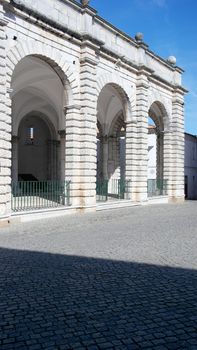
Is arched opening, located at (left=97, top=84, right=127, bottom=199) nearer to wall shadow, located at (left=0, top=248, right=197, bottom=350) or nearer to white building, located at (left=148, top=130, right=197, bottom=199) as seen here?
white building, located at (left=148, top=130, right=197, bottom=199)

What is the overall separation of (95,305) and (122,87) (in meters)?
15.9

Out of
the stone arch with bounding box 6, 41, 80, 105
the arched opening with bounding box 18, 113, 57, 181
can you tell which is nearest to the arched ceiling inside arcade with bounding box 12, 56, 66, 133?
the stone arch with bounding box 6, 41, 80, 105

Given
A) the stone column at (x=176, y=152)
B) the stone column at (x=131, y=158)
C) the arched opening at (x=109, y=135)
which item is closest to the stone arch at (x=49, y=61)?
the stone column at (x=131, y=158)

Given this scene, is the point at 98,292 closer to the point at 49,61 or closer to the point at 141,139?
the point at 49,61

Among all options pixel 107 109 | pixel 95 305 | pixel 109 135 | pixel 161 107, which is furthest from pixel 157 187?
pixel 95 305

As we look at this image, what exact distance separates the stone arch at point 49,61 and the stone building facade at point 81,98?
0.12 ft

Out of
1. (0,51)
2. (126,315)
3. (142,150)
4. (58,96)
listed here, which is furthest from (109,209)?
(126,315)

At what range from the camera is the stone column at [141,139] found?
20141 millimetres

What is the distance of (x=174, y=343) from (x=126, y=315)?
827 millimetres

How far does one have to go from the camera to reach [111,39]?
711 inches

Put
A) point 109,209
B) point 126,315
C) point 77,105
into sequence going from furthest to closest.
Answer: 1. point 109,209
2. point 77,105
3. point 126,315

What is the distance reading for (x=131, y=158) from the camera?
65.3 ft

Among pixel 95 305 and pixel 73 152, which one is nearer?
pixel 95 305

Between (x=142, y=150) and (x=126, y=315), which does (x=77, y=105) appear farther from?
(x=126, y=315)
